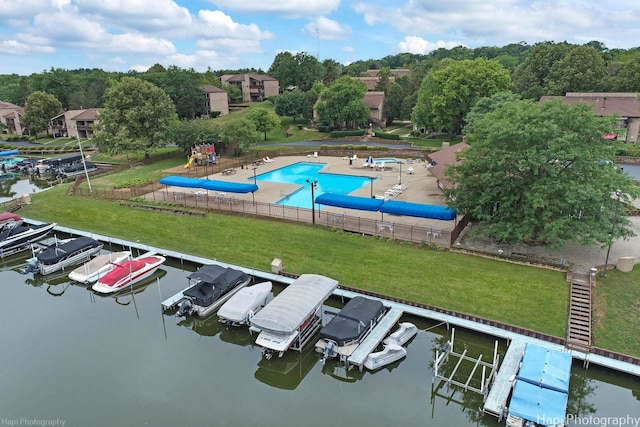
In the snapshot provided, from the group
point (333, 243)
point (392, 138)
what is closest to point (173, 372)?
point (333, 243)

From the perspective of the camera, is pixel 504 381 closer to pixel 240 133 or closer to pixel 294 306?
pixel 294 306

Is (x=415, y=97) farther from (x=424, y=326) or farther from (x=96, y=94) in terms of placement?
(x=96, y=94)

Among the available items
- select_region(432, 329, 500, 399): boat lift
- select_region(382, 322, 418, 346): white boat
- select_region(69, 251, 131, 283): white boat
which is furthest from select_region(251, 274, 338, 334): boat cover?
select_region(69, 251, 131, 283): white boat

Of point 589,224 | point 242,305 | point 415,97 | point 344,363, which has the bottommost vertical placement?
point 344,363

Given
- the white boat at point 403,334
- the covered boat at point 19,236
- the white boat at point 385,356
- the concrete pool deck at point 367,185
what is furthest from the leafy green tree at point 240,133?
the white boat at point 385,356

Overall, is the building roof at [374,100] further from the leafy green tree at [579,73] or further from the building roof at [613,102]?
the building roof at [613,102]

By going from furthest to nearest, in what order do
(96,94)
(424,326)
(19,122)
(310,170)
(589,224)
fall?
(96,94), (19,122), (310,170), (589,224), (424,326)
